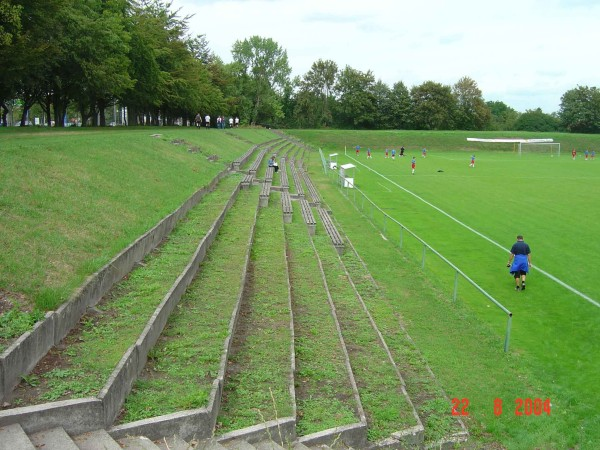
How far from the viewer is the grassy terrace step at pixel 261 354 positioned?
7.48 m

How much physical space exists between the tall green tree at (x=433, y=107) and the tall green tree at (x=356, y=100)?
27.2 ft

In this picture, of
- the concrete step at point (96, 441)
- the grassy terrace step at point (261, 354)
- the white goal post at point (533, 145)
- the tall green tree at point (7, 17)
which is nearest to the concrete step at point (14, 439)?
the concrete step at point (96, 441)

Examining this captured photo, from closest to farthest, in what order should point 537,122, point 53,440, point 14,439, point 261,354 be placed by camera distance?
point 14,439 < point 53,440 < point 261,354 < point 537,122

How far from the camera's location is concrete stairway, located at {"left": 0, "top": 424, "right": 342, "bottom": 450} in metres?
5.73

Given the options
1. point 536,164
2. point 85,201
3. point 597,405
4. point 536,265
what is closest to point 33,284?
point 85,201

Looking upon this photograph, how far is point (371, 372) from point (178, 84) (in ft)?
161

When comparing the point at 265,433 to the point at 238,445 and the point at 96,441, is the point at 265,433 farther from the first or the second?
the point at 96,441

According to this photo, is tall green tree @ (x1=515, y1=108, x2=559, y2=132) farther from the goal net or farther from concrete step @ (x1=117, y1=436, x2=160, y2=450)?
concrete step @ (x1=117, y1=436, x2=160, y2=450)

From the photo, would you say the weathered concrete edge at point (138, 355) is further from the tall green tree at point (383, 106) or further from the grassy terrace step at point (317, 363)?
the tall green tree at point (383, 106)

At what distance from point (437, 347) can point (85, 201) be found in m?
9.03

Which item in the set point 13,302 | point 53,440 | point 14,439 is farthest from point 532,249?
point 14,439

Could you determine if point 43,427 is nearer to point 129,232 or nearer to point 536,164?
point 129,232

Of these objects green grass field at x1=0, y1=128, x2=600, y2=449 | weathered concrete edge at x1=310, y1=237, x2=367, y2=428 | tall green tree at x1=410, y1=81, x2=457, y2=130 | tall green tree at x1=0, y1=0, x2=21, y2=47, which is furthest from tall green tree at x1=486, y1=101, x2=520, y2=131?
weathered concrete edge at x1=310, y1=237, x2=367, y2=428

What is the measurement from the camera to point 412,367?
10906 millimetres
